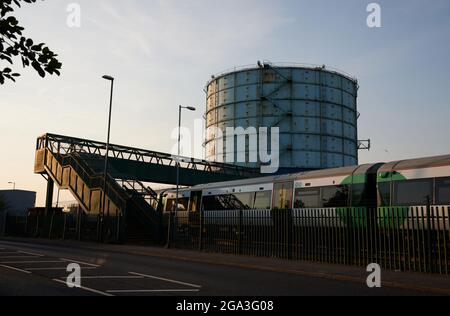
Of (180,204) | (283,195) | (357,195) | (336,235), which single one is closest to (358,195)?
(357,195)

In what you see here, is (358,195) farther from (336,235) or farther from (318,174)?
(336,235)

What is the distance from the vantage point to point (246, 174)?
5706cm

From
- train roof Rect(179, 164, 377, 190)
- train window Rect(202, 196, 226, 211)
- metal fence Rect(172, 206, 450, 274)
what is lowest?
metal fence Rect(172, 206, 450, 274)

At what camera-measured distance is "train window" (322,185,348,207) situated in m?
22.1

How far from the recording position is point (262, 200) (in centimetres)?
2683

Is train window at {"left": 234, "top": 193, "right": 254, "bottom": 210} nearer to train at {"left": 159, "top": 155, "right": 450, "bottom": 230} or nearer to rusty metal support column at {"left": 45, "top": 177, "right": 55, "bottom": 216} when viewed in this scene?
train at {"left": 159, "top": 155, "right": 450, "bottom": 230}

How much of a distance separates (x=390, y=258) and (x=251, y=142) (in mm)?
43454

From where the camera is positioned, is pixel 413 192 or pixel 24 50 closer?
pixel 24 50

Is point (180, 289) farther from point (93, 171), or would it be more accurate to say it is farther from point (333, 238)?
point (93, 171)

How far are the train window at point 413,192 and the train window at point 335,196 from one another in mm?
2702

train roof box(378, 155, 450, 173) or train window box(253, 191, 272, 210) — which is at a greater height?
train roof box(378, 155, 450, 173)

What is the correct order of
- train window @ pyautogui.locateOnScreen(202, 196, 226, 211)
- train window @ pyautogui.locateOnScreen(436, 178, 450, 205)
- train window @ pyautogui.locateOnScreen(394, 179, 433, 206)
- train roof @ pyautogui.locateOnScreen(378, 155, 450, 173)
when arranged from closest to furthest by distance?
train window @ pyautogui.locateOnScreen(436, 178, 450, 205) → train roof @ pyautogui.locateOnScreen(378, 155, 450, 173) → train window @ pyautogui.locateOnScreen(394, 179, 433, 206) → train window @ pyautogui.locateOnScreen(202, 196, 226, 211)

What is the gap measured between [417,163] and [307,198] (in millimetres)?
6193

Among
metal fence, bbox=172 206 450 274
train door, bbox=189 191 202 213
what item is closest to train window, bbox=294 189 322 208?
metal fence, bbox=172 206 450 274
